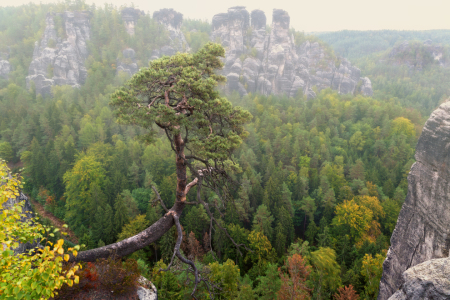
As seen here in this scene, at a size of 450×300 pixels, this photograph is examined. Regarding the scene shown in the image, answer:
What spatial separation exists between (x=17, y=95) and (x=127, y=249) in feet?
248

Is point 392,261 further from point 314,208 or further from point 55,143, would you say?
point 55,143

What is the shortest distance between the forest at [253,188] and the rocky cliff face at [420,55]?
235 ft

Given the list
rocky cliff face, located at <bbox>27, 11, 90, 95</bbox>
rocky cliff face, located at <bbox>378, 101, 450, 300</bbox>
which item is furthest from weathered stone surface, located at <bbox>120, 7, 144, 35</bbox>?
rocky cliff face, located at <bbox>378, 101, 450, 300</bbox>

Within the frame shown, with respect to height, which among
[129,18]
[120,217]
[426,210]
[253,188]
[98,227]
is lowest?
[98,227]

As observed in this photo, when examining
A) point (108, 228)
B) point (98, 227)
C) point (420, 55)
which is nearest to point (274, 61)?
point (108, 228)

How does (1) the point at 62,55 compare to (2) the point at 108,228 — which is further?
(1) the point at 62,55

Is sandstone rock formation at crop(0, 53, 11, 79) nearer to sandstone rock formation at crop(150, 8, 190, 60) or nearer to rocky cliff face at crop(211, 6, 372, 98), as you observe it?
sandstone rock formation at crop(150, 8, 190, 60)

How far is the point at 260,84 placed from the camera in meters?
86.2

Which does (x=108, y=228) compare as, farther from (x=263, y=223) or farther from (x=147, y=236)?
(x=147, y=236)

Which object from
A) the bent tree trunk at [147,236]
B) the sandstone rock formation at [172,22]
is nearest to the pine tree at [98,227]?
the bent tree trunk at [147,236]

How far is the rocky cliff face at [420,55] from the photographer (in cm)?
11719

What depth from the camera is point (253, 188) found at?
38.5 metres

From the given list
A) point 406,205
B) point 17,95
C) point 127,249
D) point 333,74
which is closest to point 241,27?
point 333,74

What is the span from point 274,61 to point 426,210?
8124 cm
